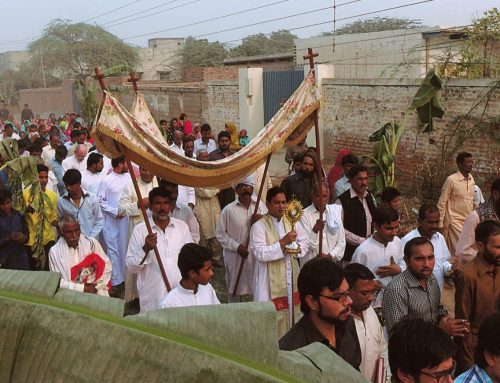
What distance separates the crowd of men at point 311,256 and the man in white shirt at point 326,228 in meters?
0.01

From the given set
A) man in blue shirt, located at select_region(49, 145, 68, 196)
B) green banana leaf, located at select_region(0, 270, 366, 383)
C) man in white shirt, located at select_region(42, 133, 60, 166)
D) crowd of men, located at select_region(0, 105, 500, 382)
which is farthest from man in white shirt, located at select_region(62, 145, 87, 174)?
green banana leaf, located at select_region(0, 270, 366, 383)

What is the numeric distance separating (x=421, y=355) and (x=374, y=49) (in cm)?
2169

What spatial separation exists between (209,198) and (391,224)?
3656 mm

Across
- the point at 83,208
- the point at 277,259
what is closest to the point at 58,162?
the point at 83,208

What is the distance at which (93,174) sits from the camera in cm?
787

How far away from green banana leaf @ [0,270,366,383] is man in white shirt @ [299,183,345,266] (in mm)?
4240

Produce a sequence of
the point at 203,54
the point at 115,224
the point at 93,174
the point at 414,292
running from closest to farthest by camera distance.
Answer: the point at 414,292 < the point at 115,224 < the point at 93,174 < the point at 203,54

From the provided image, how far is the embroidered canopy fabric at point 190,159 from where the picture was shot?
4.70 m

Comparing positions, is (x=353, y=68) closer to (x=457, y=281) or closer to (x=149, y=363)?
(x=457, y=281)

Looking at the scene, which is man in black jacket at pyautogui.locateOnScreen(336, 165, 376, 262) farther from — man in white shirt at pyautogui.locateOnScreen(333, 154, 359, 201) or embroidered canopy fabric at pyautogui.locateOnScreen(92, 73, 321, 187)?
embroidered canopy fabric at pyautogui.locateOnScreen(92, 73, 321, 187)

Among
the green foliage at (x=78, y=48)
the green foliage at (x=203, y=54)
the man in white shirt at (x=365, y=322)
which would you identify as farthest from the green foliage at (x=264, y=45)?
the man in white shirt at (x=365, y=322)

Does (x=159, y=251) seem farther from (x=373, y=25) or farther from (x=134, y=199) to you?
(x=373, y=25)

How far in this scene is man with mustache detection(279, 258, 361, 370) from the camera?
3191 millimetres

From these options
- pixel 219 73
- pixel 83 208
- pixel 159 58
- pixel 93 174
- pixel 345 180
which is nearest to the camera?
pixel 345 180
